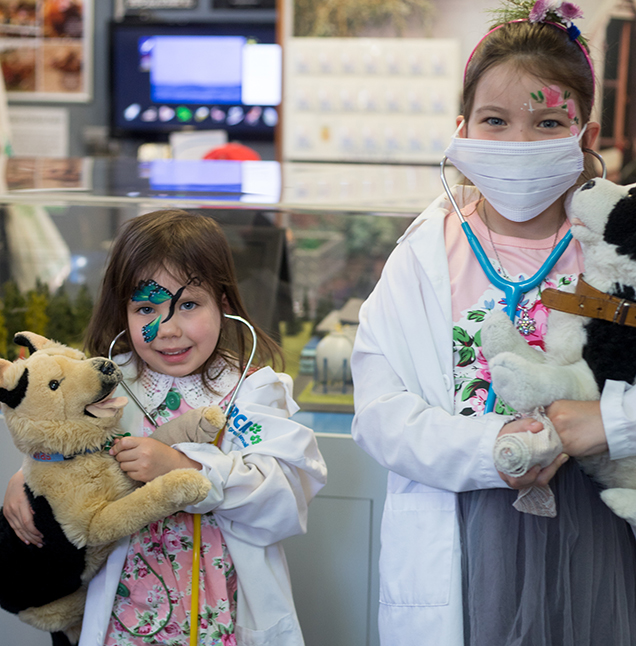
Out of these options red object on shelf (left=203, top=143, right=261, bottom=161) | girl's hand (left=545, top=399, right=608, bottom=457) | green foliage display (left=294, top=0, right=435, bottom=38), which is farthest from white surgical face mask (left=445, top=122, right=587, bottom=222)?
green foliage display (left=294, top=0, right=435, bottom=38)

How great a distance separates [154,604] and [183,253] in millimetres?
525

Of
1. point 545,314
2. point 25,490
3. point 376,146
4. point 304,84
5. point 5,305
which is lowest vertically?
point 25,490

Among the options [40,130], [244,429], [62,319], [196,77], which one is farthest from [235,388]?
[40,130]

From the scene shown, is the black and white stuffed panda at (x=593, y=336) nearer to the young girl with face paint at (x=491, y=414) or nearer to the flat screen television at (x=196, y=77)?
the young girl with face paint at (x=491, y=414)

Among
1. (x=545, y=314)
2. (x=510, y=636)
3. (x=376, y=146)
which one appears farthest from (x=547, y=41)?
(x=376, y=146)

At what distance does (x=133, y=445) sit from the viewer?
0.99 m

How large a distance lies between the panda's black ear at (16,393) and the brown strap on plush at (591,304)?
71 centimetres

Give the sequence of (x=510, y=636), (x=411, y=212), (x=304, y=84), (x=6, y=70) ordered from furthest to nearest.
A: (x=6, y=70) → (x=304, y=84) → (x=411, y=212) → (x=510, y=636)

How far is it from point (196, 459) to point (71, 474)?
A: 0.17m

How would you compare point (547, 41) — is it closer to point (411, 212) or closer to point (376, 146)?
point (411, 212)

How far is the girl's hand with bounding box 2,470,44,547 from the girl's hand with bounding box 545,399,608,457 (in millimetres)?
724

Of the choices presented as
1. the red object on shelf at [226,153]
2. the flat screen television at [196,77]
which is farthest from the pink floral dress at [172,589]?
the flat screen television at [196,77]

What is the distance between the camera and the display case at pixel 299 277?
1.41 metres

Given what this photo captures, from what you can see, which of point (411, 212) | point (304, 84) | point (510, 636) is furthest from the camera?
point (304, 84)
